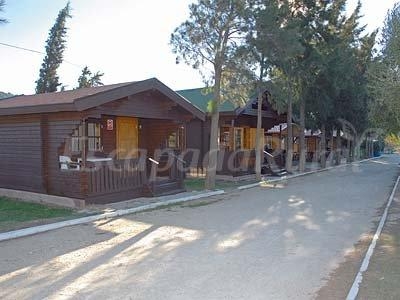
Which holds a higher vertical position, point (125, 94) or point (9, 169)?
point (125, 94)

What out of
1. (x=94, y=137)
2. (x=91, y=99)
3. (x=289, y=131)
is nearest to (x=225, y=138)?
(x=289, y=131)

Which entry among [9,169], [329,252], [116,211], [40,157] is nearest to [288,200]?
[116,211]

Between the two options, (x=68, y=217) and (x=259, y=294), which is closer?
(x=259, y=294)

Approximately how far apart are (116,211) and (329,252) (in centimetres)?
586

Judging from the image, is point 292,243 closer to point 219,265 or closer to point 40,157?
point 219,265

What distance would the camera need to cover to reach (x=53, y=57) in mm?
37312

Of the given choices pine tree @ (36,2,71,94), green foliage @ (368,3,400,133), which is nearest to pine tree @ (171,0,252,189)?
green foliage @ (368,3,400,133)

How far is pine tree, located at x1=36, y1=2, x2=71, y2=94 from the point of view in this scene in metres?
36.8

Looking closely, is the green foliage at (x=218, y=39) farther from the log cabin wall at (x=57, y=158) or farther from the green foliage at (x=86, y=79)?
the green foliage at (x=86, y=79)

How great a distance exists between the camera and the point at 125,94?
43.2 ft

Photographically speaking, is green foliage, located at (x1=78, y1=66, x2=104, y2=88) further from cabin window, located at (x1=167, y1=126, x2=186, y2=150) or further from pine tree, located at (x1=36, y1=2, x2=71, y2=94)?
cabin window, located at (x1=167, y1=126, x2=186, y2=150)

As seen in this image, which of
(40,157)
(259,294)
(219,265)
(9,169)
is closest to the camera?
(259,294)

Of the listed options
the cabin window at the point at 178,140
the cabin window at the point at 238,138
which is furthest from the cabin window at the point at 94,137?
the cabin window at the point at 238,138

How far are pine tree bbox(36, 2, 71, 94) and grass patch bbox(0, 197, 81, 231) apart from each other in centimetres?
2539
